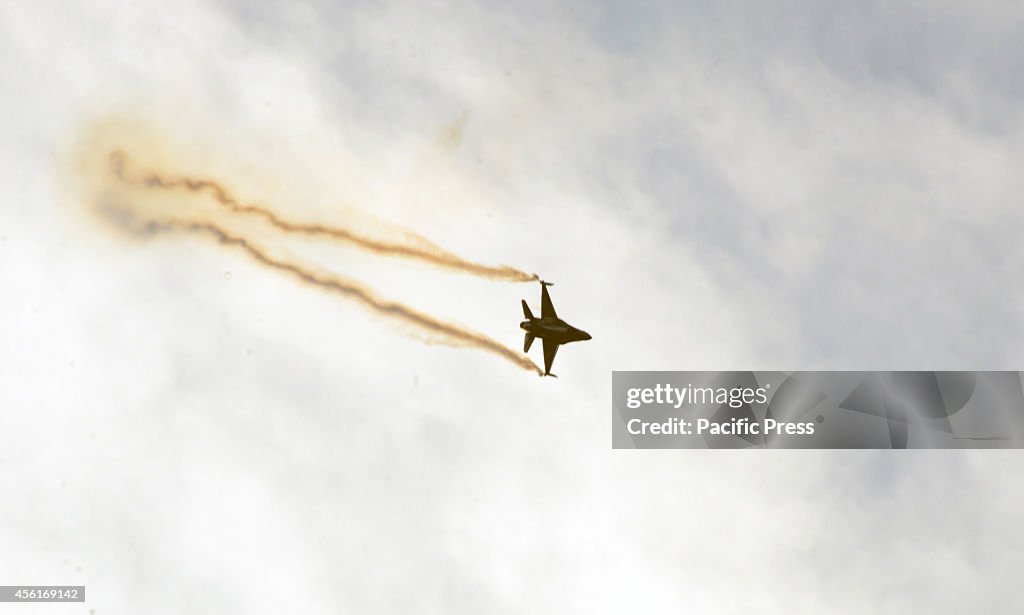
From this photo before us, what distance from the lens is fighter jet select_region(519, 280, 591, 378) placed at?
352 feet

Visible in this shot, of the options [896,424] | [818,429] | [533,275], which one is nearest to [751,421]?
[818,429]

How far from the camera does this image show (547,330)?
108m

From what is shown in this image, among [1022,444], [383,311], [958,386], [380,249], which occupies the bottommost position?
[1022,444]

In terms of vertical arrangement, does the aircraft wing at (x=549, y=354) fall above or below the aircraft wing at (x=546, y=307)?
below

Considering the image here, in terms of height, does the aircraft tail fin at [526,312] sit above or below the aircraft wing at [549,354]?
above

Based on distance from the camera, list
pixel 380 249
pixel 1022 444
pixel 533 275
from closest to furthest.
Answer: pixel 380 249 → pixel 533 275 → pixel 1022 444

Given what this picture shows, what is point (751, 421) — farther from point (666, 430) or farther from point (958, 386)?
point (958, 386)

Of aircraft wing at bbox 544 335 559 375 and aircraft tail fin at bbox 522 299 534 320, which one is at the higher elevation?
aircraft tail fin at bbox 522 299 534 320

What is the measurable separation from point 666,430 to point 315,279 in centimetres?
5009

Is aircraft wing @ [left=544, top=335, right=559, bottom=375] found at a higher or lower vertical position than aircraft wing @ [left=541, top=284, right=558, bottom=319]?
lower

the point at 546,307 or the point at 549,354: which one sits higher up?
the point at 546,307

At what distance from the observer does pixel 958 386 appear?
11575 centimetres

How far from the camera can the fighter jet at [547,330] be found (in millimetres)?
107438

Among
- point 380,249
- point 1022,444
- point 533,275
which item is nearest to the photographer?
point 380,249
